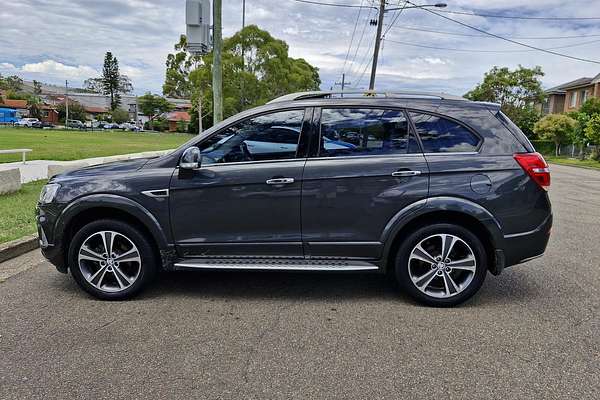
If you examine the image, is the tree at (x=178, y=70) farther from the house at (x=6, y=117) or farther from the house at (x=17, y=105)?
the house at (x=17, y=105)

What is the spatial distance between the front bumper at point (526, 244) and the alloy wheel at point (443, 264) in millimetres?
315

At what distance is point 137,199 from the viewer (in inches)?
159

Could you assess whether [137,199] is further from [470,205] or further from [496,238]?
[496,238]

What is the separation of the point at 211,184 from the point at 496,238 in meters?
2.51

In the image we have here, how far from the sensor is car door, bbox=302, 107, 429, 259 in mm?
3945

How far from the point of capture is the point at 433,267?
13.3 ft

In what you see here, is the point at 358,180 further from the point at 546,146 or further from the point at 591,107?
the point at 546,146

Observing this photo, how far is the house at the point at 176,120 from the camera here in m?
89.2

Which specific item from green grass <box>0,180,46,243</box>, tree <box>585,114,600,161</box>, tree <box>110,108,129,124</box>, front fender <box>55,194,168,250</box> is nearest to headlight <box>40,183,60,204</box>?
front fender <box>55,194,168,250</box>

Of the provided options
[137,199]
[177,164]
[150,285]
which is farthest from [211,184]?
[150,285]

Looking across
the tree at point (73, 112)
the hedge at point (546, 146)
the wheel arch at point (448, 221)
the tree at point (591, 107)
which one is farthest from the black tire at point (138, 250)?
the tree at point (73, 112)

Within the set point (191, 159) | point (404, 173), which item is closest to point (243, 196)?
point (191, 159)

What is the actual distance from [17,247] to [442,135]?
4933mm

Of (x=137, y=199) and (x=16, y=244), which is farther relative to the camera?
(x=16, y=244)
